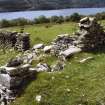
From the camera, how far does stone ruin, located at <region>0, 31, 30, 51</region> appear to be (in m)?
43.5

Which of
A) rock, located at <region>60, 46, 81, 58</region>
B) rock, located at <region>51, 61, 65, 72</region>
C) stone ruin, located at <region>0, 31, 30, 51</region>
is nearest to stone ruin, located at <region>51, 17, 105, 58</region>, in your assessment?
rock, located at <region>60, 46, 81, 58</region>

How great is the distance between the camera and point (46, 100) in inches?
838

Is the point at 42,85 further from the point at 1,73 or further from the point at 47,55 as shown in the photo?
the point at 47,55

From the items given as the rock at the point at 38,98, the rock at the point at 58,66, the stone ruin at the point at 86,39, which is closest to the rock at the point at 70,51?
the stone ruin at the point at 86,39

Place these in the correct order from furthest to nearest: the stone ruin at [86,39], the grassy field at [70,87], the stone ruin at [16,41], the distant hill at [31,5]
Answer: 1. the distant hill at [31,5]
2. the stone ruin at [16,41]
3. the stone ruin at [86,39]
4. the grassy field at [70,87]

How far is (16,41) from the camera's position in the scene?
45625 mm

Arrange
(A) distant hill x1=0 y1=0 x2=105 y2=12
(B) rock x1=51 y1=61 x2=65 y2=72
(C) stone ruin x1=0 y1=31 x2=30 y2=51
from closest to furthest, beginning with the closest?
(B) rock x1=51 y1=61 x2=65 y2=72, (C) stone ruin x1=0 y1=31 x2=30 y2=51, (A) distant hill x1=0 y1=0 x2=105 y2=12

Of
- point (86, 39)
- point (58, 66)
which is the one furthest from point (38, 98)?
point (86, 39)

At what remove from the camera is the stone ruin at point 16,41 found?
43.5 m

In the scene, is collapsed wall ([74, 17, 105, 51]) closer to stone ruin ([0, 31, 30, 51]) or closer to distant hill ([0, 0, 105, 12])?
stone ruin ([0, 31, 30, 51])

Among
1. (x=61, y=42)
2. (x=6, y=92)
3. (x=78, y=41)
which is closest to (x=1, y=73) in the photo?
(x=6, y=92)

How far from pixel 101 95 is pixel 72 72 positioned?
360 cm

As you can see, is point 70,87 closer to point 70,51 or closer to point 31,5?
point 70,51

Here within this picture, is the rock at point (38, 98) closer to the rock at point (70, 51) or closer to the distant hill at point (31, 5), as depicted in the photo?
the rock at point (70, 51)
